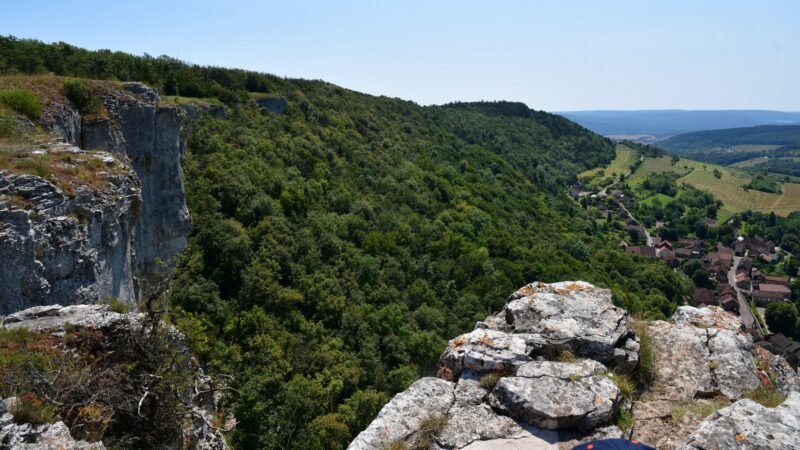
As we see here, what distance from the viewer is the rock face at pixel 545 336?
8273 mm

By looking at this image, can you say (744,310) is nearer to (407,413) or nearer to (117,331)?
(407,413)

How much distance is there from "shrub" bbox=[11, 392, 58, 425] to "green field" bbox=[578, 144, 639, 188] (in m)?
132

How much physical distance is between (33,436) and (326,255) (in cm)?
2918

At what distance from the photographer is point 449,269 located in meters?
40.2

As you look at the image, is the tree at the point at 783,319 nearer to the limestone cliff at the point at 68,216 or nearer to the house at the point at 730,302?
the house at the point at 730,302

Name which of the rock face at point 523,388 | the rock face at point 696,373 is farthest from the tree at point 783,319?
the rock face at point 523,388

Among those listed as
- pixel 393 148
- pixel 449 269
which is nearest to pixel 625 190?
pixel 393 148

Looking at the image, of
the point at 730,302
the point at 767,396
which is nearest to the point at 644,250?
the point at 730,302

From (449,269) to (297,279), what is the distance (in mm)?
14978

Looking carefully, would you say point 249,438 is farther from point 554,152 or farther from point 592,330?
point 554,152

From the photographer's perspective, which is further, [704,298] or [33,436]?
[704,298]

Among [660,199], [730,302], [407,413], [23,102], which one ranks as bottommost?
[730,302]

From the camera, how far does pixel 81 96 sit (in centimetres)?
1816

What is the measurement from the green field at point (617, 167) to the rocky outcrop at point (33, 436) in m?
132
